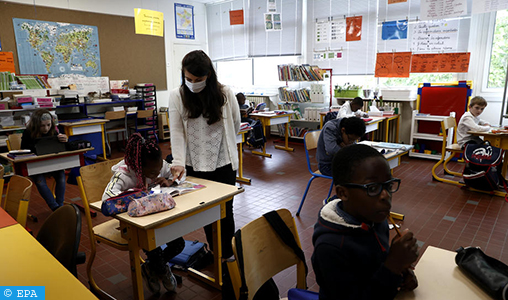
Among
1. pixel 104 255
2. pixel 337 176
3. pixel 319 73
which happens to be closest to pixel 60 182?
pixel 104 255

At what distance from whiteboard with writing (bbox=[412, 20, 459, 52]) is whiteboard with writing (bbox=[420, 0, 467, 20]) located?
164 millimetres

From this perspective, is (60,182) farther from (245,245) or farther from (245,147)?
(245,147)

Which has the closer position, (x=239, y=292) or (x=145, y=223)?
(x=239, y=292)

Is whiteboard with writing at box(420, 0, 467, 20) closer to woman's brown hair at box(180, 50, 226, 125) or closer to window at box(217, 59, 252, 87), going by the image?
window at box(217, 59, 252, 87)

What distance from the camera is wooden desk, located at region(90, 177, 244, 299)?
1.69 meters

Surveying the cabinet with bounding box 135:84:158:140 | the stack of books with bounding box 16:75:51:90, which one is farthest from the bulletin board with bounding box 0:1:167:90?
the cabinet with bounding box 135:84:158:140

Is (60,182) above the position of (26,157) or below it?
below

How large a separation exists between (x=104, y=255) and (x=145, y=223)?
4.83 feet

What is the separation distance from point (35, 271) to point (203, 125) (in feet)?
4.15

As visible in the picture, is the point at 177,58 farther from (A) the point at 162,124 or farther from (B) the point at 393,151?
(B) the point at 393,151

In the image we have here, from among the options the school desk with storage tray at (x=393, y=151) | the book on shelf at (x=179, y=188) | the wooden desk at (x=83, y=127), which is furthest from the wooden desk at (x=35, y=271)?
the wooden desk at (x=83, y=127)

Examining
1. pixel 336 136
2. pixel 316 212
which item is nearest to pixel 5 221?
pixel 336 136

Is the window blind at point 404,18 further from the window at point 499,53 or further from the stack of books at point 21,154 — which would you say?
the stack of books at point 21,154

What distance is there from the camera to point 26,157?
3314 millimetres
